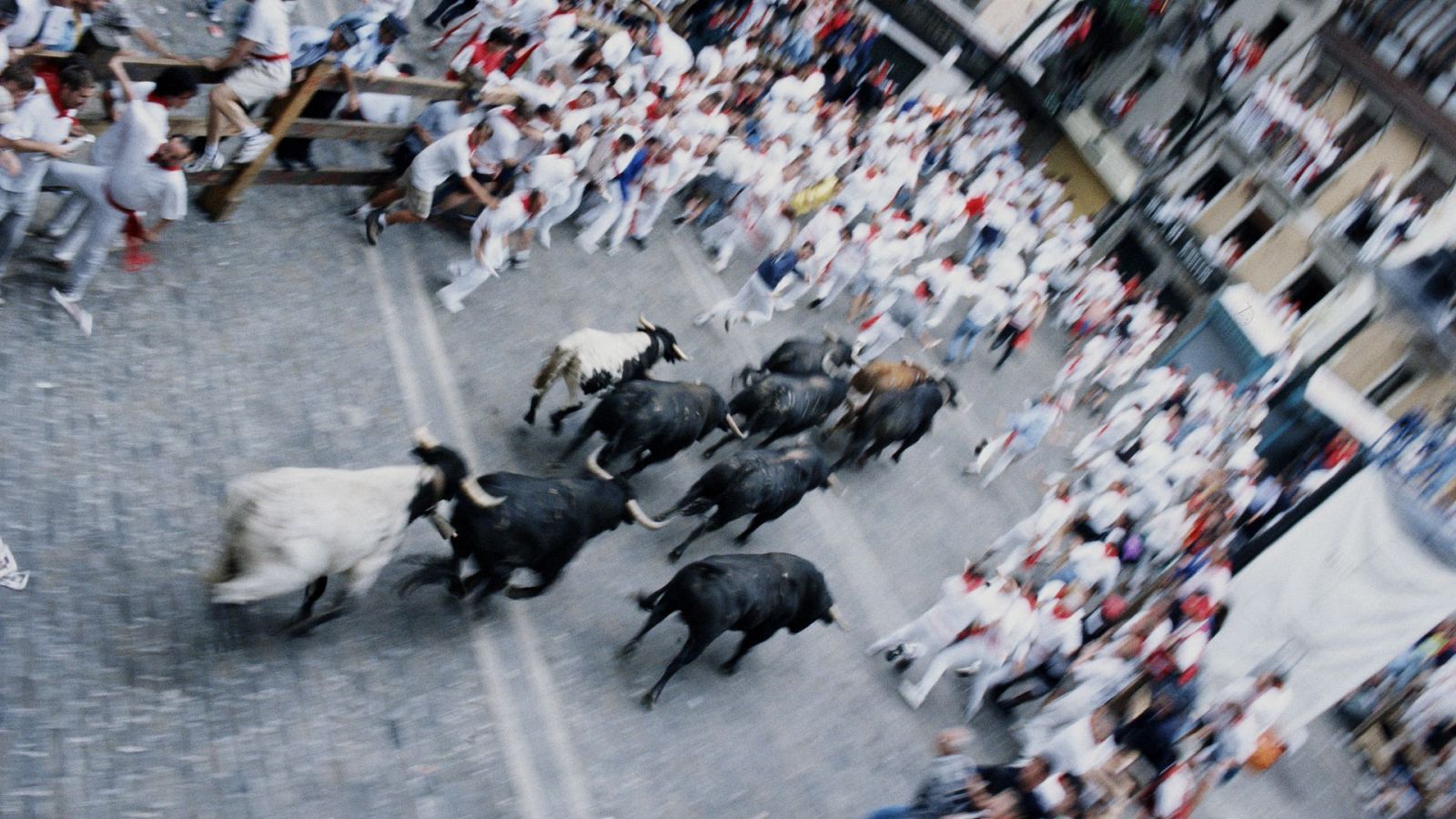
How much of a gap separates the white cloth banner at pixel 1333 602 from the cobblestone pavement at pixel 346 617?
2931 mm

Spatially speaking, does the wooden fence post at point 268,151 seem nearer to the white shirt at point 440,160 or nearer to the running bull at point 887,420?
the white shirt at point 440,160

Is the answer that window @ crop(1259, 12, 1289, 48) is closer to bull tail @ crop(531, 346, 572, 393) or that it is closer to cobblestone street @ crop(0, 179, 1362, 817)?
cobblestone street @ crop(0, 179, 1362, 817)

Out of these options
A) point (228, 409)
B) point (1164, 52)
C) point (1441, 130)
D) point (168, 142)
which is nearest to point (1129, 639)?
point (228, 409)

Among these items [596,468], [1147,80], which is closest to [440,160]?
[596,468]

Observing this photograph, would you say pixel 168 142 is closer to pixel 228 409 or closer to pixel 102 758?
pixel 228 409

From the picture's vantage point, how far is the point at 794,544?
35.9 ft

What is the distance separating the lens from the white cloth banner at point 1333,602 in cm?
1037

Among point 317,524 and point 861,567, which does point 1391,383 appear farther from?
point 317,524

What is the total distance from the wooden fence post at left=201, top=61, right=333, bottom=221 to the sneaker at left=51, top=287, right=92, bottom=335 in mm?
1831

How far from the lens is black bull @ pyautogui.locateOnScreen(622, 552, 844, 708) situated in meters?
8.09

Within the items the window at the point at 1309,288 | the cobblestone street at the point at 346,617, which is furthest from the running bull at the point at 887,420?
the window at the point at 1309,288

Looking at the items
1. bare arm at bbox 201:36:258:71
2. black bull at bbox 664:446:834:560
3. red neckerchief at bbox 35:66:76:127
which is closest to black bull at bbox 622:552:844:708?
black bull at bbox 664:446:834:560

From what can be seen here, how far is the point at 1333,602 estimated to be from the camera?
10.8 meters

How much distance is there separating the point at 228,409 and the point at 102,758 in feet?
9.43
